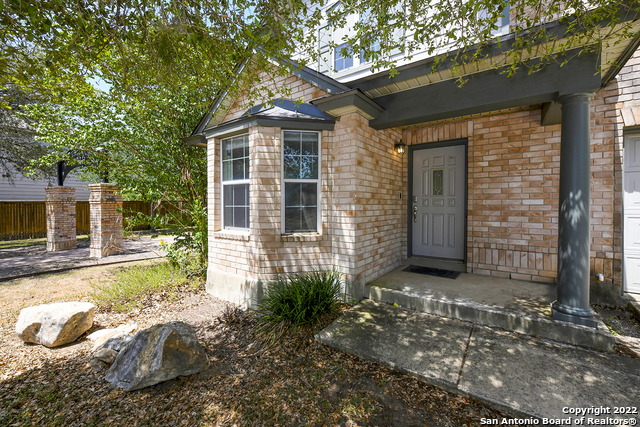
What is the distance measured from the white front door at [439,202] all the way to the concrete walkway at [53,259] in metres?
5.58

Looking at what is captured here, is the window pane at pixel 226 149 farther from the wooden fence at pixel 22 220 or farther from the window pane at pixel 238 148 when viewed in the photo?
the wooden fence at pixel 22 220

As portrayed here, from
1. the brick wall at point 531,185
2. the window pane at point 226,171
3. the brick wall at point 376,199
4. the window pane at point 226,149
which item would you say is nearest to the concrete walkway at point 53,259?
the window pane at point 226,171

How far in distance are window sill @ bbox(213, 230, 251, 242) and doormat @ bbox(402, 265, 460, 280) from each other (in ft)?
9.76

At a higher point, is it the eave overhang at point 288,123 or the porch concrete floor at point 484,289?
the eave overhang at point 288,123

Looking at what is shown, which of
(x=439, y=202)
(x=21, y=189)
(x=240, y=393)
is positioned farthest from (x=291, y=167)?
(x=21, y=189)

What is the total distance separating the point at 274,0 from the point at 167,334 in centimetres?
368

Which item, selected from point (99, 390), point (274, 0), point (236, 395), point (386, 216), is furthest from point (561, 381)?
point (274, 0)

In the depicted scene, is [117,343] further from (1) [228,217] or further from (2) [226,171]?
(2) [226,171]

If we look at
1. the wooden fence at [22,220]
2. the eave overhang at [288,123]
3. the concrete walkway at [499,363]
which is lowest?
the concrete walkway at [499,363]

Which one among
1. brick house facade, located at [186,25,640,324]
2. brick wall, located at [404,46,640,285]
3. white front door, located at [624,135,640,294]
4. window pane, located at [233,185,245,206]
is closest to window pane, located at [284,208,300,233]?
brick house facade, located at [186,25,640,324]

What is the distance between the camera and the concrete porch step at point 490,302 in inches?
111

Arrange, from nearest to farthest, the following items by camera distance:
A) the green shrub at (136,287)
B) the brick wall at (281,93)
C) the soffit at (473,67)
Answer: the soffit at (473,67), the brick wall at (281,93), the green shrub at (136,287)

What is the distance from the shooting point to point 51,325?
3.35 metres

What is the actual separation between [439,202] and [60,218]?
11380 millimetres
